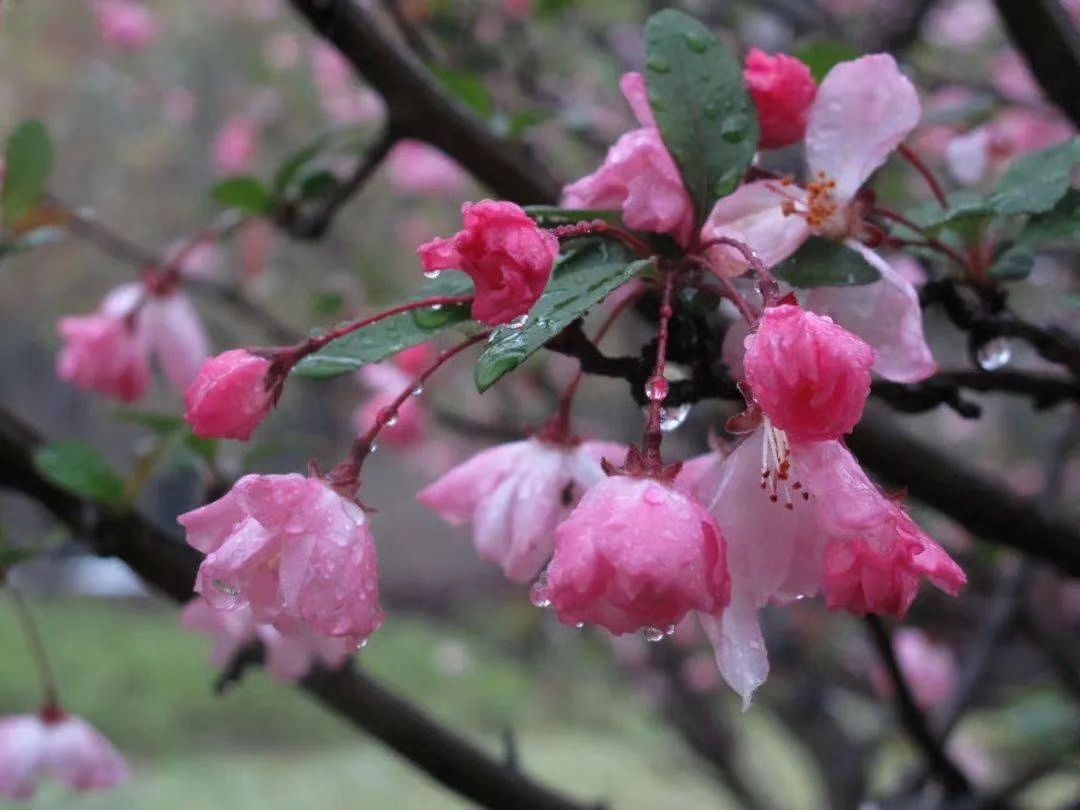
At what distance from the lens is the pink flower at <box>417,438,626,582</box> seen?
0.51m

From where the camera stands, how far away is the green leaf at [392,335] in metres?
0.42

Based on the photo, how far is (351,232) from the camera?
291cm

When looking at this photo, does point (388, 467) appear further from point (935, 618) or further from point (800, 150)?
point (800, 150)

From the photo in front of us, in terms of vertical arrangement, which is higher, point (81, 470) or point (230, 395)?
point (230, 395)

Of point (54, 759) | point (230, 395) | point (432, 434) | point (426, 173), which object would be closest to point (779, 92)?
point (230, 395)

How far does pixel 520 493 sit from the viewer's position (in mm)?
516

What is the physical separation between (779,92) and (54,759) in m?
0.83

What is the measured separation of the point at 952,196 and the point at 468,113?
13.2 inches

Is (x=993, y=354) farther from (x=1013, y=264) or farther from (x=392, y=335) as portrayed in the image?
(x=392, y=335)

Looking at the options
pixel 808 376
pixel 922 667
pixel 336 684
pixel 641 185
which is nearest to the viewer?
pixel 808 376

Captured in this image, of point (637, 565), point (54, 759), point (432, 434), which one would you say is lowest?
point (432, 434)

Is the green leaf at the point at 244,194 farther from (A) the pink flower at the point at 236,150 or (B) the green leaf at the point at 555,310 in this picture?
(A) the pink flower at the point at 236,150

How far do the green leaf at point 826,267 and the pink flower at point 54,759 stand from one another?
0.78 m

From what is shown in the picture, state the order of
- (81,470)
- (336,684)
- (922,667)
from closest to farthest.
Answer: (81,470), (336,684), (922,667)
